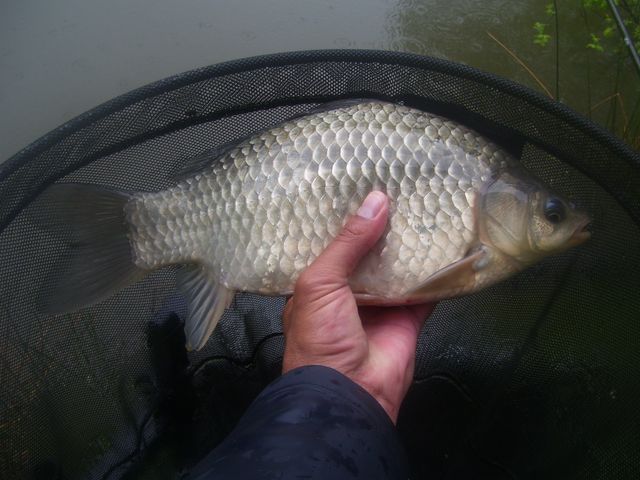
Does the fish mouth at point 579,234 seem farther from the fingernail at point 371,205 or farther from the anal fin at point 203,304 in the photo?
the anal fin at point 203,304

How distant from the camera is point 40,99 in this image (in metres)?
2.40

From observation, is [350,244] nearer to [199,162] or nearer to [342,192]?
[342,192]

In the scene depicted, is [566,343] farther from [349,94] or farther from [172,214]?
[172,214]

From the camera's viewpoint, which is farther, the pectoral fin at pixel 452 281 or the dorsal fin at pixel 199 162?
the dorsal fin at pixel 199 162

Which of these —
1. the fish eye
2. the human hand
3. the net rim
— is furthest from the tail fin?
the fish eye

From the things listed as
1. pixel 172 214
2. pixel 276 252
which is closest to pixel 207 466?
pixel 276 252

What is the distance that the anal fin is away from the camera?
122 cm

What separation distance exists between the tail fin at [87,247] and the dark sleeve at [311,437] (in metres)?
0.56

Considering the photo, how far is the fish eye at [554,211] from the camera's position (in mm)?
1095

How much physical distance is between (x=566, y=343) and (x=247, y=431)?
0.88m

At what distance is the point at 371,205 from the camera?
1.07 meters

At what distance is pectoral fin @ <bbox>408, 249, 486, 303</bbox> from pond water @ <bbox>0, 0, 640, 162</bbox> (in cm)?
159

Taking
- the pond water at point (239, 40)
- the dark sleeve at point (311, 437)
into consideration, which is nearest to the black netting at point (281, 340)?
the dark sleeve at point (311, 437)

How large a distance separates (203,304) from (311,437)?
0.54 m
